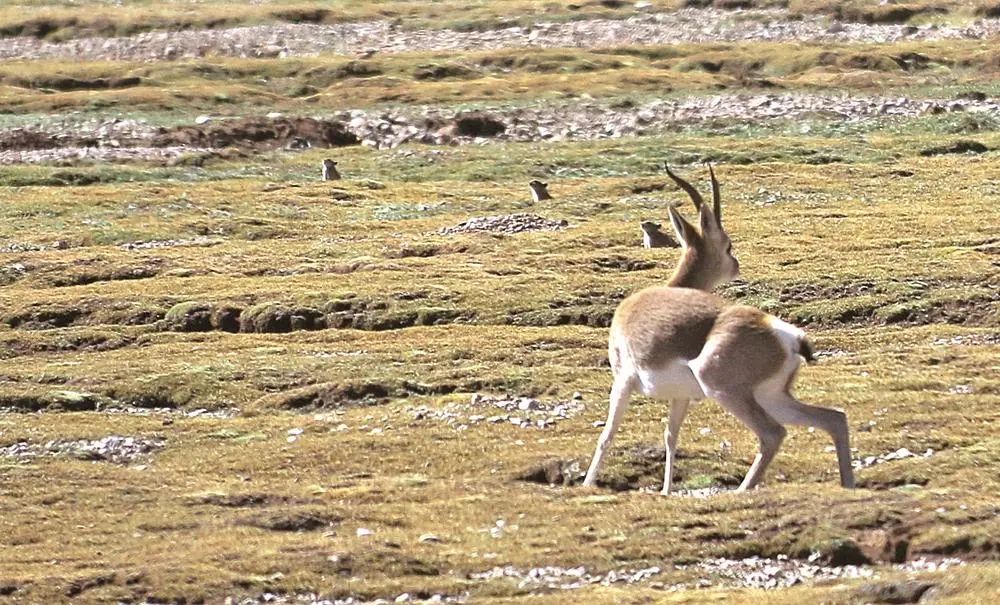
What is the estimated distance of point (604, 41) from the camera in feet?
423

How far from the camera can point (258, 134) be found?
263ft

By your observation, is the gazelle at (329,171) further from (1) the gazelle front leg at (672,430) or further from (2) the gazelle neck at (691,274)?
(1) the gazelle front leg at (672,430)

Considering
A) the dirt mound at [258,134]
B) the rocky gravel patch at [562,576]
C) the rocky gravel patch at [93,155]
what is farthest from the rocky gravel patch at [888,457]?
the dirt mound at [258,134]

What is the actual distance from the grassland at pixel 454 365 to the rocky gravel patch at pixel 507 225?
928 mm

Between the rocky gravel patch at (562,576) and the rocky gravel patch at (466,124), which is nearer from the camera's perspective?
the rocky gravel patch at (562,576)

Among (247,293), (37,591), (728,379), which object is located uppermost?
(728,379)

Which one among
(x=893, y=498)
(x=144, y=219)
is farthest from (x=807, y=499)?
(x=144, y=219)

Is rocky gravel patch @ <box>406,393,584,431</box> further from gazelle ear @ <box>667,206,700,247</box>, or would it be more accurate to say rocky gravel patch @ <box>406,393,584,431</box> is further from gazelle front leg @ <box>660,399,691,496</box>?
gazelle front leg @ <box>660,399,691,496</box>

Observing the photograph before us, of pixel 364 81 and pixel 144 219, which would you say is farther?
pixel 364 81

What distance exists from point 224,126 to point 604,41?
53.5 meters


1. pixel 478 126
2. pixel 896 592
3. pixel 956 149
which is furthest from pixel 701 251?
pixel 478 126

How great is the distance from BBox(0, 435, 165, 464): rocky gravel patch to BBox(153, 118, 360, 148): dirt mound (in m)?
52.3

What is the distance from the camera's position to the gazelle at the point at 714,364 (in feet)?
59.9

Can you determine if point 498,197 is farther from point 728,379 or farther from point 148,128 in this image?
point 728,379
